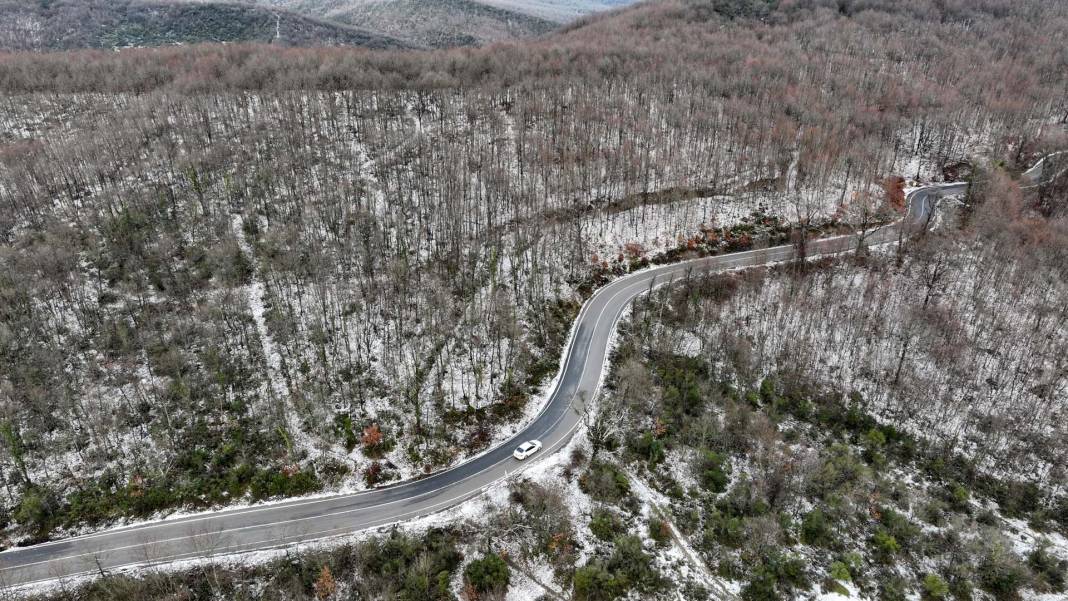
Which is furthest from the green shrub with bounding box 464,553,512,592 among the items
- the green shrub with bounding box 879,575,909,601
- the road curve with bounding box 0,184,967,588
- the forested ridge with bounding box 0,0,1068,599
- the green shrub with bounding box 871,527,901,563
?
the green shrub with bounding box 871,527,901,563

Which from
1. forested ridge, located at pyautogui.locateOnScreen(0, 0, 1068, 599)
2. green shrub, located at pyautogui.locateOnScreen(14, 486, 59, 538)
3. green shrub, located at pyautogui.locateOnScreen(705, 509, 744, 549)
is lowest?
green shrub, located at pyautogui.locateOnScreen(705, 509, 744, 549)

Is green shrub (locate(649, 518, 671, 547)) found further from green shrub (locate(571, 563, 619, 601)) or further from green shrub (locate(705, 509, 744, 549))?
green shrub (locate(571, 563, 619, 601))

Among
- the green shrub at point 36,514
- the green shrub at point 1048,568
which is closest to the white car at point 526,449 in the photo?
the green shrub at point 36,514

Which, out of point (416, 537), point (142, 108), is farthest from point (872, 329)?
point (142, 108)

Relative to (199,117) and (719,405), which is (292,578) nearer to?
(719,405)

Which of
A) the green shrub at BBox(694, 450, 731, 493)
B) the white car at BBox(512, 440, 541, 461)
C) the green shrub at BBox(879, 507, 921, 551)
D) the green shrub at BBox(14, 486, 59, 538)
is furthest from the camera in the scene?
the white car at BBox(512, 440, 541, 461)

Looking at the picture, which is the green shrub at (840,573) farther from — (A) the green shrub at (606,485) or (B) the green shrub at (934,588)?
(A) the green shrub at (606,485)

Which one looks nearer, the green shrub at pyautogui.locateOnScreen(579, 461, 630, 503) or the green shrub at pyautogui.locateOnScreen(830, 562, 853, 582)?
the green shrub at pyautogui.locateOnScreen(830, 562, 853, 582)

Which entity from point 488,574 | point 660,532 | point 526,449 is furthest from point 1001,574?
point 488,574
